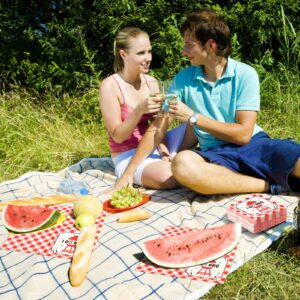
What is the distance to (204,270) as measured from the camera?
2.50m

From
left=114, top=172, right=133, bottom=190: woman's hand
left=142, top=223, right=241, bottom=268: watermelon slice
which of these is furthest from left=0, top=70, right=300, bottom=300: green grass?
left=142, top=223, right=241, bottom=268: watermelon slice

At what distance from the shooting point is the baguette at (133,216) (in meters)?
3.20

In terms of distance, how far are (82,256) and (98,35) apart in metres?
5.01

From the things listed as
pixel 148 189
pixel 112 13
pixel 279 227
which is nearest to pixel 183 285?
pixel 279 227

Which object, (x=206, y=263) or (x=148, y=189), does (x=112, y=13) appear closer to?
(x=148, y=189)

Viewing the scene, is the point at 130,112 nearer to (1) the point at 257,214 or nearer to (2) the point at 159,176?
(2) the point at 159,176

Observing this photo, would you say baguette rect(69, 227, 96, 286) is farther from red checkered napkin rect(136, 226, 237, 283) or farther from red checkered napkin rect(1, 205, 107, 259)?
red checkered napkin rect(136, 226, 237, 283)

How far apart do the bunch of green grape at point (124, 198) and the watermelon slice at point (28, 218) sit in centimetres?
46

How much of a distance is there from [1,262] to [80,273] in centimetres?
65

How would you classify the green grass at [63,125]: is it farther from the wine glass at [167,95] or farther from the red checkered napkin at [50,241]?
the wine glass at [167,95]

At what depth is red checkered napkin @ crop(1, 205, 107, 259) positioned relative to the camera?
284 centimetres

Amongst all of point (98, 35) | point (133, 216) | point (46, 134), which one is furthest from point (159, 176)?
point (98, 35)

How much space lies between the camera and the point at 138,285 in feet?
7.98

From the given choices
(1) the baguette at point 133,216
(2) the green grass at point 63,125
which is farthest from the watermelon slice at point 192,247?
(2) the green grass at point 63,125
